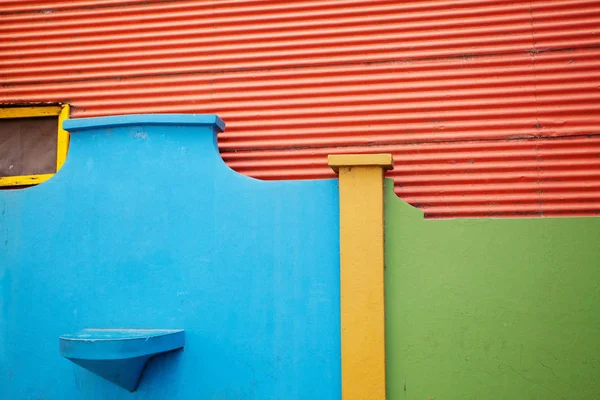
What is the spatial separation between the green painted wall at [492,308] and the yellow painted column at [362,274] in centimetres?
11

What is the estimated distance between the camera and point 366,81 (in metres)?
5.45

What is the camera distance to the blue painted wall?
4.67 metres

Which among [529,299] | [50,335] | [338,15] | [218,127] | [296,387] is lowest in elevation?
[296,387]

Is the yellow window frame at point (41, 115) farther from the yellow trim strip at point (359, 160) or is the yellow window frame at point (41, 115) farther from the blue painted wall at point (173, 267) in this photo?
the yellow trim strip at point (359, 160)

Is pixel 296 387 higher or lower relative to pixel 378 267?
lower

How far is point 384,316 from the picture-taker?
455cm

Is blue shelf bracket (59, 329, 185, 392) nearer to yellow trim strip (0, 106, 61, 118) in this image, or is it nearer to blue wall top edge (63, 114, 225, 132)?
blue wall top edge (63, 114, 225, 132)

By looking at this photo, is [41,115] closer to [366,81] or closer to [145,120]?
[145,120]

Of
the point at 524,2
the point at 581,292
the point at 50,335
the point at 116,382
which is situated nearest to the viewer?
the point at 581,292

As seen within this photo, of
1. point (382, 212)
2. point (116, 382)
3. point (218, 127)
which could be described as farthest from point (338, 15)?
point (116, 382)

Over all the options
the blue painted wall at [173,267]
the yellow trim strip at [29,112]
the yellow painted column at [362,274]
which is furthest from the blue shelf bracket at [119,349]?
the yellow trim strip at [29,112]

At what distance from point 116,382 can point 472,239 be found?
9.63ft

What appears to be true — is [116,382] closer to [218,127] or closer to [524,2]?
[218,127]

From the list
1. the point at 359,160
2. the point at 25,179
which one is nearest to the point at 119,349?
the point at 359,160
